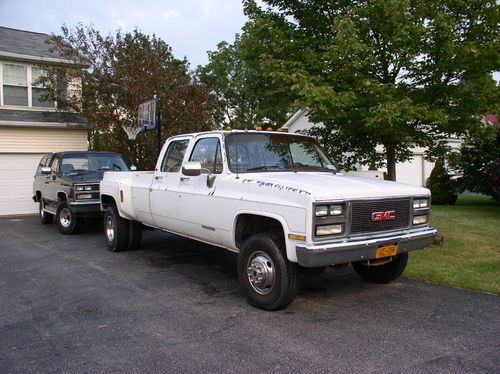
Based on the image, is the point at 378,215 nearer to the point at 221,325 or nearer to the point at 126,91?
the point at 221,325

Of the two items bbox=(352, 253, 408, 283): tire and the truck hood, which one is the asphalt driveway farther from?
the truck hood

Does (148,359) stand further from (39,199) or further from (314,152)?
(39,199)

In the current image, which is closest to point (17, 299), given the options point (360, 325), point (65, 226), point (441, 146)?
point (360, 325)

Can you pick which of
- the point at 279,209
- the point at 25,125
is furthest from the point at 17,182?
the point at 279,209

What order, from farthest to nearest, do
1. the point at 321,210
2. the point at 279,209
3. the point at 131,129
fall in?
the point at 131,129
the point at 279,209
the point at 321,210

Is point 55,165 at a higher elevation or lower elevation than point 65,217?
higher

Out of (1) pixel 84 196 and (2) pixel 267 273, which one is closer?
Result: (2) pixel 267 273

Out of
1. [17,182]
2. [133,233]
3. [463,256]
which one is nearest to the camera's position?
[463,256]

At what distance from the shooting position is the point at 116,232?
8688 millimetres

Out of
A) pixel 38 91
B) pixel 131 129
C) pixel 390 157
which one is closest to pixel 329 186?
pixel 390 157

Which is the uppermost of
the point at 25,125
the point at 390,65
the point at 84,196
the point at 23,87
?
the point at 23,87

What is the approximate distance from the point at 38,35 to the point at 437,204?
1779 centimetres

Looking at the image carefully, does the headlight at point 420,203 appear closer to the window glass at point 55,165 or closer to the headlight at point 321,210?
the headlight at point 321,210

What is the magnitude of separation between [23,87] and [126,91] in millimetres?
5269
